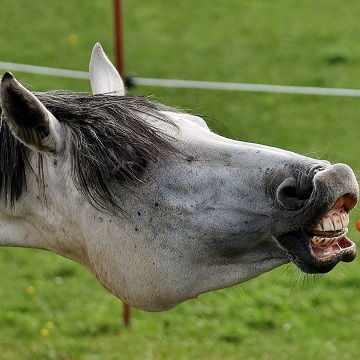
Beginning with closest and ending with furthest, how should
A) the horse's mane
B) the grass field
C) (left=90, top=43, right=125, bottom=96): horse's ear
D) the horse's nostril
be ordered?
1. the horse's nostril
2. the horse's mane
3. (left=90, top=43, right=125, bottom=96): horse's ear
4. the grass field

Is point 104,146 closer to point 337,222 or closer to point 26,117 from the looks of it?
point 26,117

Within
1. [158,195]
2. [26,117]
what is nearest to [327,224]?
[158,195]

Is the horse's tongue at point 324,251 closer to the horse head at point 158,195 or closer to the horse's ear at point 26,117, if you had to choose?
the horse head at point 158,195

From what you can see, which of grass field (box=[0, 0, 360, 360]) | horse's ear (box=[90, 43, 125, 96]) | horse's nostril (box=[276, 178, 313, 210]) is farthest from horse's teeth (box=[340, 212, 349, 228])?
horse's ear (box=[90, 43, 125, 96])

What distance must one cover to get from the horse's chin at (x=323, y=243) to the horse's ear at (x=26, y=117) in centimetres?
80

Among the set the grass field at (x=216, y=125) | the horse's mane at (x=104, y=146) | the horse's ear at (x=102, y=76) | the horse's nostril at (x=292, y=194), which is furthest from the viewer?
the grass field at (x=216, y=125)

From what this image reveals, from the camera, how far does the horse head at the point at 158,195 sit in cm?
264

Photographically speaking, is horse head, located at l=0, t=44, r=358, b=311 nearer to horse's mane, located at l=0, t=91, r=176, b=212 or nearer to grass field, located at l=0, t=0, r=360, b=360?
horse's mane, located at l=0, t=91, r=176, b=212

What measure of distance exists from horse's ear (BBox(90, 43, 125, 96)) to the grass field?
22.4 inches

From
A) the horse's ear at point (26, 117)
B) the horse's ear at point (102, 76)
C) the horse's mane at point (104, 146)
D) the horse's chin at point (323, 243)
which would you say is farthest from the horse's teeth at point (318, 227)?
the horse's ear at point (102, 76)

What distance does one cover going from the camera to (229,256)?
2793 mm

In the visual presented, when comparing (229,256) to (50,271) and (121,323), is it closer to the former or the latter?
(121,323)

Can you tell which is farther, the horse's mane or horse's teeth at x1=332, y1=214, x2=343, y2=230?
the horse's mane

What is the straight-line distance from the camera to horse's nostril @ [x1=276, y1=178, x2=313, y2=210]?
257 cm
